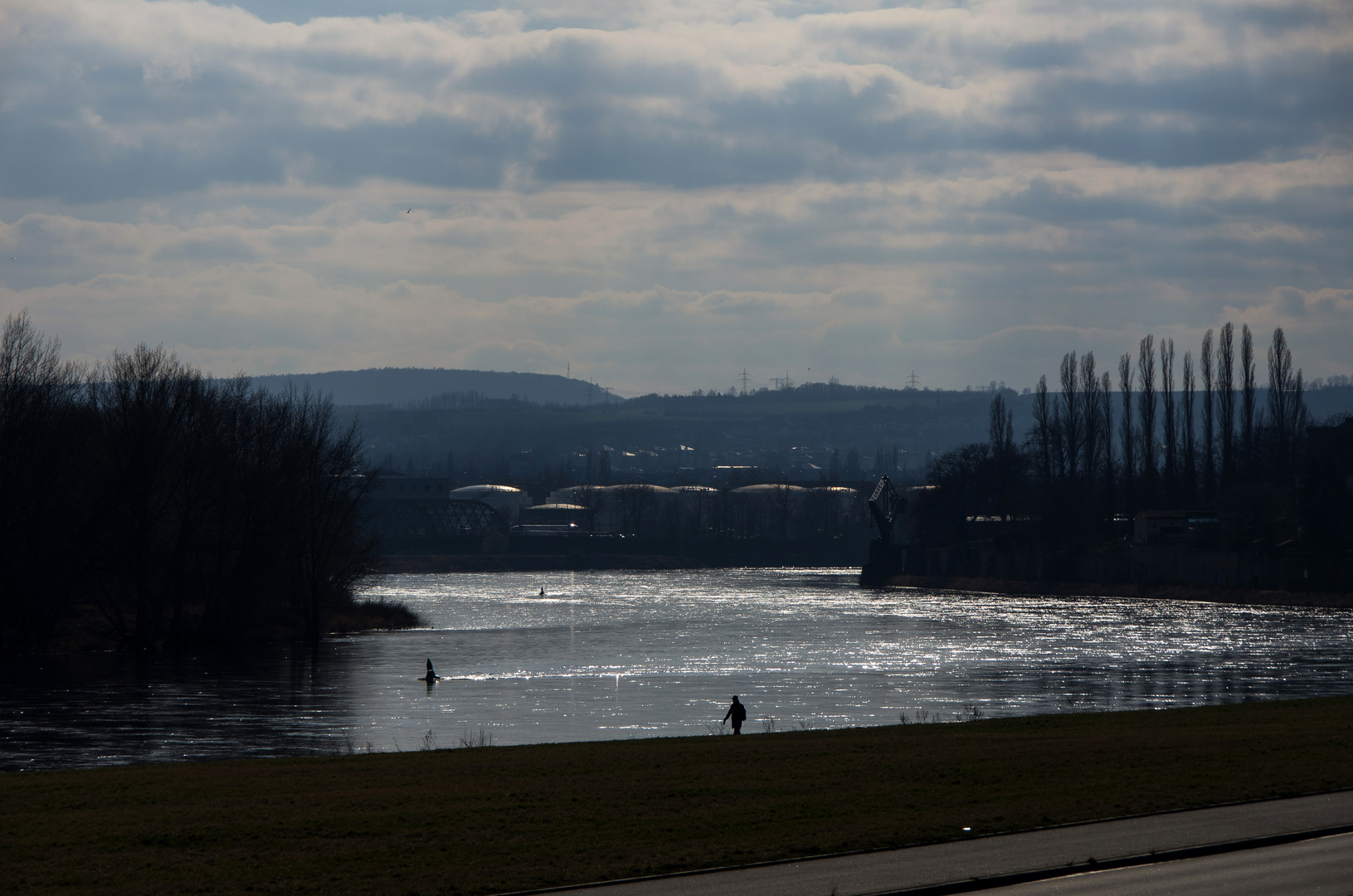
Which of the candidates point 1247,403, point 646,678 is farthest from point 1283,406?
point 646,678

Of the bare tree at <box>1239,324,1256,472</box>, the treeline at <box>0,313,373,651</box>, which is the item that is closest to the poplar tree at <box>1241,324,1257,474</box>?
the bare tree at <box>1239,324,1256,472</box>

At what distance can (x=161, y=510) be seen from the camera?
70250 mm

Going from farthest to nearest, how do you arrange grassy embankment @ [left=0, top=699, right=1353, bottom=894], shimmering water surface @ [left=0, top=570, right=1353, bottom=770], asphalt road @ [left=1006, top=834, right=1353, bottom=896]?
shimmering water surface @ [left=0, top=570, right=1353, bottom=770] → grassy embankment @ [left=0, top=699, right=1353, bottom=894] → asphalt road @ [left=1006, top=834, right=1353, bottom=896]

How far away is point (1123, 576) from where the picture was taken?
126438 millimetres

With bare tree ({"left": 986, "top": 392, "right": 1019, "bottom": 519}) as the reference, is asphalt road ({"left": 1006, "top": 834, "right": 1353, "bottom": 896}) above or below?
below

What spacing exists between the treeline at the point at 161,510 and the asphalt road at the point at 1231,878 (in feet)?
198

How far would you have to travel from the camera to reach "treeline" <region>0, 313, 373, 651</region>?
65.2m

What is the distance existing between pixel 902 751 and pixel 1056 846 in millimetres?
9571

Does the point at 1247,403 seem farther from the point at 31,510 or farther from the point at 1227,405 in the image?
the point at 31,510

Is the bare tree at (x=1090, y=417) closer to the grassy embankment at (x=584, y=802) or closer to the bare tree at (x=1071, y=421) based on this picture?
the bare tree at (x=1071, y=421)

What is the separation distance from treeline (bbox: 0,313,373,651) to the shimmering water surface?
17.7 feet

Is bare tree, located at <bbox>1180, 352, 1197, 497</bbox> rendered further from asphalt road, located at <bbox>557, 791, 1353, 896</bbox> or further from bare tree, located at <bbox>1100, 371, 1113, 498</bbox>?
asphalt road, located at <bbox>557, 791, 1353, 896</bbox>

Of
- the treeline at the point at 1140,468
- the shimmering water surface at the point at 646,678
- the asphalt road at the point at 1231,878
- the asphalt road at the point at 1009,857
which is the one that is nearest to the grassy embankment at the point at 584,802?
the asphalt road at the point at 1009,857

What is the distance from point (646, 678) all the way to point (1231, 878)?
4028cm
